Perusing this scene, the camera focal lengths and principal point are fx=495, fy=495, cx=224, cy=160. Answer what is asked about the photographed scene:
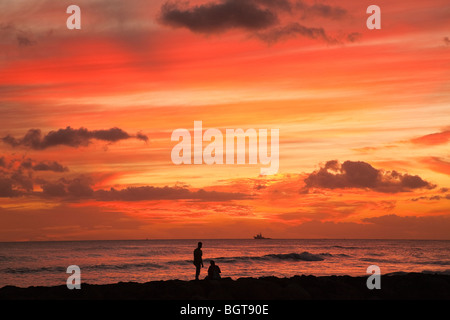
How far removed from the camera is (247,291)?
20219mm

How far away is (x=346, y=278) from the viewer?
88.1ft

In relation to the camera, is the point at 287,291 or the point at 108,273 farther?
the point at 108,273

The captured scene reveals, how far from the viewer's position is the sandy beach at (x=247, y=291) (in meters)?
20.3

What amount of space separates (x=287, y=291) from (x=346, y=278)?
7.71m

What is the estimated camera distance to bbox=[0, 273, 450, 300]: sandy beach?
20.3 m

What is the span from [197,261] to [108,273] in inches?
1459
